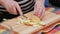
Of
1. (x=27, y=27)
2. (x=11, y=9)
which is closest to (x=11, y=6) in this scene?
(x=11, y=9)

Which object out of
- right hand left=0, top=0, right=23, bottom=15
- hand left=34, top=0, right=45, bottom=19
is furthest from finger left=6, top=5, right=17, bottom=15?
hand left=34, top=0, right=45, bottom=19

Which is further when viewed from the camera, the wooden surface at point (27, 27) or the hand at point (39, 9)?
the hand at point (39, 9)

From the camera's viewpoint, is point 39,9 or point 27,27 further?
point 39,9

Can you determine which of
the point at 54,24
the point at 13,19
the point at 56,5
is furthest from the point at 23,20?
the point at 56,5

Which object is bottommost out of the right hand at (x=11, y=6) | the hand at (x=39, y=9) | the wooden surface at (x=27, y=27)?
the wooden surface at (x=27, y=27)

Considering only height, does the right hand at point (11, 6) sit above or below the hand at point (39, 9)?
above

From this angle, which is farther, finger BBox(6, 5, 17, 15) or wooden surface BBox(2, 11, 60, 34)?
finger BBox(6, 5, 17, 15)

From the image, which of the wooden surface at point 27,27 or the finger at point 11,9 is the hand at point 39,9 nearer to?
the wooden surface at point 27,27

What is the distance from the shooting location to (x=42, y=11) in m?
0.88

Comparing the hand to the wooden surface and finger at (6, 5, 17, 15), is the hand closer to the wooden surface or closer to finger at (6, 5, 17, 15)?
the wooden surface

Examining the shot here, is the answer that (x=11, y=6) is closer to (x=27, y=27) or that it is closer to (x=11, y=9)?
(x=11, y=9)

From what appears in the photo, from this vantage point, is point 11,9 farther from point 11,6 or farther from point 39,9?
point 39,9

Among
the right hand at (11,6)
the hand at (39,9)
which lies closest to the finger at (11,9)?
the right hand at (11,6)

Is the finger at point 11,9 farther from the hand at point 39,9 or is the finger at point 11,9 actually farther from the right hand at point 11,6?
the hand at point 39,9
